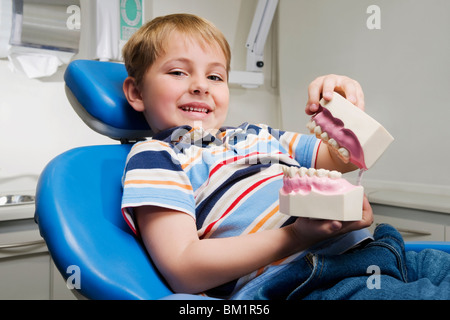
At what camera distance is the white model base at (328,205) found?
0.55m

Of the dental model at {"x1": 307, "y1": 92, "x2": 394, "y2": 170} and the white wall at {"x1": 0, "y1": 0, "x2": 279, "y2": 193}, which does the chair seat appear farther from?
the white wall at {"x1": 0, "y1": 0, "x2": 279, "y2": 193}

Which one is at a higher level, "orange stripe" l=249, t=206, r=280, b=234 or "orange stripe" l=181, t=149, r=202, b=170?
"orange stripe" l=181, t=149, r=202, b=170

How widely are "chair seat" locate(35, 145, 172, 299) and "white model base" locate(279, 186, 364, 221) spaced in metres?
0.27

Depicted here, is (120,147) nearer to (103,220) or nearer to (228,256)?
(103,220)

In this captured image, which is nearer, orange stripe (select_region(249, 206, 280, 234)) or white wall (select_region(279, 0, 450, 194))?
orange stripe (select_region(249, 206, 280, 234))

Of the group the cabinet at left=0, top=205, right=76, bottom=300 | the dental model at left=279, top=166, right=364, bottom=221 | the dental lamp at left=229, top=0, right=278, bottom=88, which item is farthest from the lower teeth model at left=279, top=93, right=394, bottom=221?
the dental lamp at left=229, top=0, right=278, bottom=88

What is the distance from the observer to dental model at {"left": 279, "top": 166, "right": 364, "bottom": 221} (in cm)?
55

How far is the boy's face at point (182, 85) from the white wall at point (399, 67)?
38.9 inches

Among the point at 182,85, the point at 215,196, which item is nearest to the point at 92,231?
the point at 215,196

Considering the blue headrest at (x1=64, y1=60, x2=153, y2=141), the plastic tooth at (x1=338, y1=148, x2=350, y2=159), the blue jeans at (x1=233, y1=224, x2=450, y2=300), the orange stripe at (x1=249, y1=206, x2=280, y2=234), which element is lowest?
the blue jeans at (x1=233, y1=224, x2=450, y2=300)

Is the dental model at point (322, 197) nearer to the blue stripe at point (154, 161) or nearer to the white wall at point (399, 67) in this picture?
the blue stripe at point (154, 161)

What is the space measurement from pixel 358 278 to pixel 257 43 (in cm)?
148

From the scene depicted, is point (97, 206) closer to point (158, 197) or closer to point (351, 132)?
point (158, 197)

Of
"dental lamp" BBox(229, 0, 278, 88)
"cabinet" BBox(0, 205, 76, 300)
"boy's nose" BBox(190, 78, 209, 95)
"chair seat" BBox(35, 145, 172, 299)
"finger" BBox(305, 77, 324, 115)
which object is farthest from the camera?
"dental lamp" BBox(229, 0, 278, 88)
